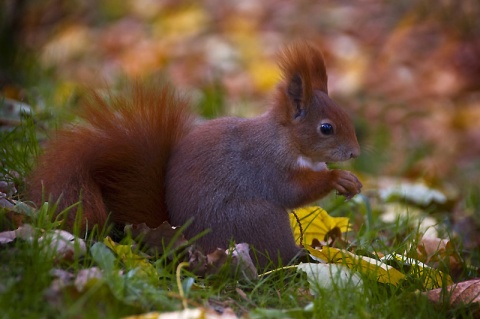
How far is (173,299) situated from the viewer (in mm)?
1957

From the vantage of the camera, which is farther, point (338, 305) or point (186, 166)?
point (186, 166)

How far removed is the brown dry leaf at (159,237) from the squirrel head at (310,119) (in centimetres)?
49

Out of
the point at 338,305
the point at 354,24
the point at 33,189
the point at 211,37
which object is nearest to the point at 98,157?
the point at 33,189

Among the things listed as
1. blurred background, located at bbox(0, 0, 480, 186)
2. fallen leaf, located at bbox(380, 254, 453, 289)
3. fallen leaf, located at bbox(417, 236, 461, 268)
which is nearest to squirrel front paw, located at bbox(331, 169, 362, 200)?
fallen leaf, located at bbox(380, 254, 453, 289)

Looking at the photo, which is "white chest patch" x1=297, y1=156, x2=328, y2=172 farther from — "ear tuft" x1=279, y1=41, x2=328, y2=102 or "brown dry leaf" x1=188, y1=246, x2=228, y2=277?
"brown dry leaf" x1=188, y1=246, x2=228, y2=277

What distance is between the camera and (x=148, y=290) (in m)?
1.93

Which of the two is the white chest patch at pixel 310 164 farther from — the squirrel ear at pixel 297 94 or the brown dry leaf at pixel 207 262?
the brown dry leaf at pixel 207 262

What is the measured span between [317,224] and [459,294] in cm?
67

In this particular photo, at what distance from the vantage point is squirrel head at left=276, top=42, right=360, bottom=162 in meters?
2.48

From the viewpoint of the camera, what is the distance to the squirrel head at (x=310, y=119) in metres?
2.48

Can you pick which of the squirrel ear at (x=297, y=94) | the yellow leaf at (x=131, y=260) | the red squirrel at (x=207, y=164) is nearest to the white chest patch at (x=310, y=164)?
the red squirrel at (x=207, y=164)

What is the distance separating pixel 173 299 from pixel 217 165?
52cm

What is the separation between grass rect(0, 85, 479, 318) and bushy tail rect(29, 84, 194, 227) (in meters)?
0.11

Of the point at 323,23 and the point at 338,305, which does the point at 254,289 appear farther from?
the point at 323,23
